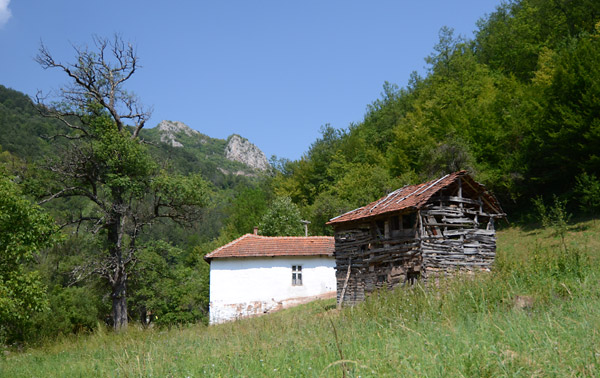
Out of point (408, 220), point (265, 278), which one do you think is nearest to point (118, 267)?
point (265, 278)

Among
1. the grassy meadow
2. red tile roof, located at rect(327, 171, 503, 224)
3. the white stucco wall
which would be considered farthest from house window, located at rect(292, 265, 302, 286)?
the grassy meadow

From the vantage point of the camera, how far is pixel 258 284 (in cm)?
2848

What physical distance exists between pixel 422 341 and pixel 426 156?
32.3 metres

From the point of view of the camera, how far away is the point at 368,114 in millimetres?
63844

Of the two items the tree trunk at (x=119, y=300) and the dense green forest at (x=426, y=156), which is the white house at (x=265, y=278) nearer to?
the dense green forest at (x=426, y=156)

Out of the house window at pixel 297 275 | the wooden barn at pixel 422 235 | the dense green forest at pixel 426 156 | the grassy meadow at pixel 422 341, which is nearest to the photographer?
the grassy meadow at pixel 422 341

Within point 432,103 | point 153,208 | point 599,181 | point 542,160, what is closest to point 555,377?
point 153,208

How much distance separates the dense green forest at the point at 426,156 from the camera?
22719mm

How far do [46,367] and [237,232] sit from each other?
4840 centimetres

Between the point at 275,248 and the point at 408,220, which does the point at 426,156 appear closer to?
the point at 275,248

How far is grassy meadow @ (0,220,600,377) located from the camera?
389cm

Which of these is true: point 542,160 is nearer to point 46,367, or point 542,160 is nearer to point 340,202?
point 340,202

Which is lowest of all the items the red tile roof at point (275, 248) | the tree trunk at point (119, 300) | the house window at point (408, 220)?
the tree trunk at point (119, 300)

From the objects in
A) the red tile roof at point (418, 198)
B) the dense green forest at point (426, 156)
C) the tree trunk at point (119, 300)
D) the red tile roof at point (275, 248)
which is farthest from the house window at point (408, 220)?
the tree trunk at point (119, 300)
